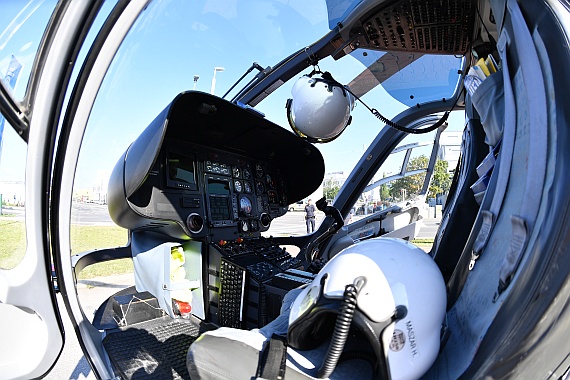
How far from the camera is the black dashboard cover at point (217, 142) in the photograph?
2.20 m

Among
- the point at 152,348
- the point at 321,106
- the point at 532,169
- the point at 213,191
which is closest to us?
the point at 532,169

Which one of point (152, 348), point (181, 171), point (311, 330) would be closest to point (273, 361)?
point (311, 330)

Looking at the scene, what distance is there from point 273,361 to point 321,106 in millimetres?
2213

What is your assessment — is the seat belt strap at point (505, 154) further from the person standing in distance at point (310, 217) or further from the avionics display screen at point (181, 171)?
the person standing in distance at point (310, 217)

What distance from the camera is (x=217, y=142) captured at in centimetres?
307

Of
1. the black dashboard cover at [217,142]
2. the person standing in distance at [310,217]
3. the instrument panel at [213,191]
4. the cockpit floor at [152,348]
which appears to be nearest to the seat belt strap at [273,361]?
the cockpit floor at [152,348]

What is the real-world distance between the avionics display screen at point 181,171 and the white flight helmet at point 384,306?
1.98m

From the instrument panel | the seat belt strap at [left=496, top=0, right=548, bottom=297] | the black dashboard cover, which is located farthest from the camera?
the instrument panel

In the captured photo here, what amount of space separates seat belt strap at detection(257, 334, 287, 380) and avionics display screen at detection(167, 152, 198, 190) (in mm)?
A: 1939

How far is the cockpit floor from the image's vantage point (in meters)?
1.71

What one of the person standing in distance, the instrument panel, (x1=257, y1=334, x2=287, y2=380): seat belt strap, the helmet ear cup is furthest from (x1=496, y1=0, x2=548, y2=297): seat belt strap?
the person standing in distance

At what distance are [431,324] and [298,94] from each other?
235 cm

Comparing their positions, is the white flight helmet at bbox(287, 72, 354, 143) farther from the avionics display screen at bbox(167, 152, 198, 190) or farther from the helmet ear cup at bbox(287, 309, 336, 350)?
the helmet ear cup at bbox(287, 309, 336, 350)

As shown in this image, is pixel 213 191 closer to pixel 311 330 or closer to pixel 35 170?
pixel 35 170
